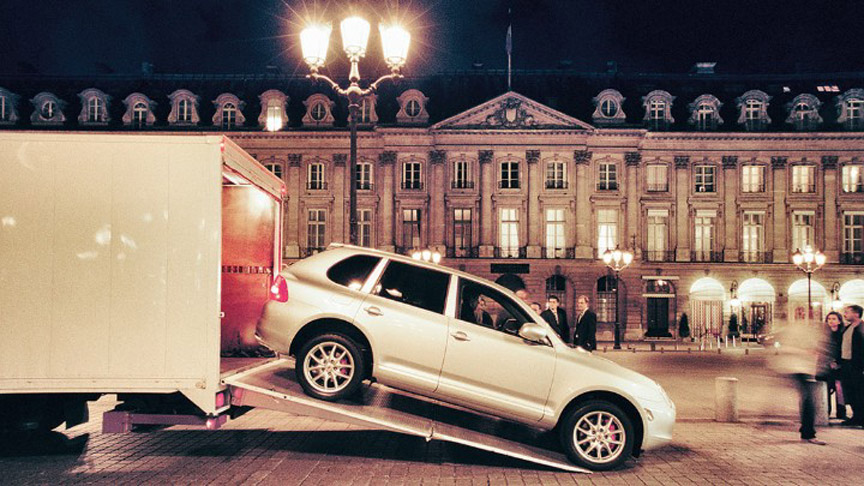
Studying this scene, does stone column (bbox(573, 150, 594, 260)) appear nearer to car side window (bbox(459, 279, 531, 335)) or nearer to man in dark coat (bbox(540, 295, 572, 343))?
man in dark coat (bbox(540, 295, 572, 343))

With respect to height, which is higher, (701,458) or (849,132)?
(849,132)

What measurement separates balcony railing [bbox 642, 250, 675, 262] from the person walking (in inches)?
1358

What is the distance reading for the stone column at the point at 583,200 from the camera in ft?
143

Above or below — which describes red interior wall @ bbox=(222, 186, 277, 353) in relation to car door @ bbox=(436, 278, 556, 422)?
above

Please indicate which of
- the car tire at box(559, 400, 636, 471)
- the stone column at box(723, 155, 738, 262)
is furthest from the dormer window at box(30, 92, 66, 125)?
the car tire at box(559, 400, 636, 471)

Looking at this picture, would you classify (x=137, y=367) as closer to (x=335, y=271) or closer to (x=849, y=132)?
(x=335, y=271)

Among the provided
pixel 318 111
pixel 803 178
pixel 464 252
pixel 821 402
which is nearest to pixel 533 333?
pixel 821 402

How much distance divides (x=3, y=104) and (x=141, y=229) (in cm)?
4635

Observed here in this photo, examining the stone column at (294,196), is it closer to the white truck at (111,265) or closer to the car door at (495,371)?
the white truck at (111,265)

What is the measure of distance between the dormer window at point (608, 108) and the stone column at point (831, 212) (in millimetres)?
13500

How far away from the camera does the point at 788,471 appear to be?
7.47 m

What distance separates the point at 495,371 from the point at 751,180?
1684 inches

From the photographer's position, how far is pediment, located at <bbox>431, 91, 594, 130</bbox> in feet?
143

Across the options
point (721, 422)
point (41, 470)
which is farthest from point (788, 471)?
point (41, 470)
